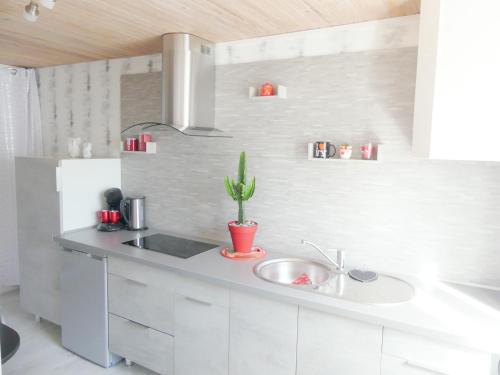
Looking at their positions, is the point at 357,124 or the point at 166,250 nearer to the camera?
the point at 357,124

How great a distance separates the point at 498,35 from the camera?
141cm

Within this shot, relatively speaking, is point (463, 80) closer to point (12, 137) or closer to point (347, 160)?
point (347, 160)

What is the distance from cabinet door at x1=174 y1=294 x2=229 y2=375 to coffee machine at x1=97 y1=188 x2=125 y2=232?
978 mm

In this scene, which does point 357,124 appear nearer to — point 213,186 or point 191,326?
point 213,186

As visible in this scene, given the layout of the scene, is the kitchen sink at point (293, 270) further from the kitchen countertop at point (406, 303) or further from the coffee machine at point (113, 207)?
the coffee machine at point (113, 207)

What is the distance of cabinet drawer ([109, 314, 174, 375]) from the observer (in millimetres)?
2141

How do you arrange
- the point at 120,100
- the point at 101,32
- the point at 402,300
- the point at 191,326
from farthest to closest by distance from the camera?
the point at 120,100 → the point at 101,32 → the point at 191,326 → the point at 402,300

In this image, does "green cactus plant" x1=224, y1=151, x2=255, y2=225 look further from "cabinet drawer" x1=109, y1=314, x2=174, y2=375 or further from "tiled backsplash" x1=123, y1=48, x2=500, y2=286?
"cabinet drawer" x1=109, y1=314, x2=174, y2=375

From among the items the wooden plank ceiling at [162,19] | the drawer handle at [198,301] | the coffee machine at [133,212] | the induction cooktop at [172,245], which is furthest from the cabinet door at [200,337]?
the wooden plank ceiling at [162,19]

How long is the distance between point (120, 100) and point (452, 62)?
2.38 metres

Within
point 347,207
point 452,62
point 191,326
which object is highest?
point 452,62

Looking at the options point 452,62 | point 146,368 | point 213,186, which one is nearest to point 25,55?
point 213,186

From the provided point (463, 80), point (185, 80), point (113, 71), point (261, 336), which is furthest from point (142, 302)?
point (463, 80)

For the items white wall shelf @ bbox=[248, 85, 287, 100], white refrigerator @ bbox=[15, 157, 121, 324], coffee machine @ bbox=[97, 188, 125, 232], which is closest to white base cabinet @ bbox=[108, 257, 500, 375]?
coffee machine @ bbox=[97, 188, 125, 232]
